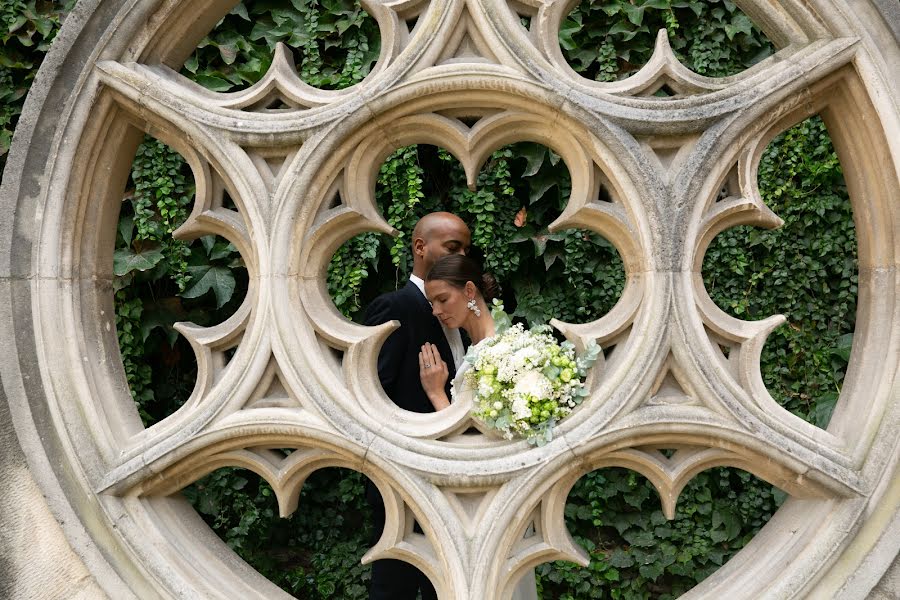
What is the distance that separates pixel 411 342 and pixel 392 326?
31.8 inches

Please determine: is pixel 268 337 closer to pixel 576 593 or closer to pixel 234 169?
pixel 234 169

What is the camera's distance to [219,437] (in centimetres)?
214

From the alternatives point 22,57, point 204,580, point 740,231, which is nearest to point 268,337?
point 204,580

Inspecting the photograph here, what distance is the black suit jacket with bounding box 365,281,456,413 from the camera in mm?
2912

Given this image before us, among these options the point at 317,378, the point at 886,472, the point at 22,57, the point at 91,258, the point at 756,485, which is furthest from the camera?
the point at 756,485

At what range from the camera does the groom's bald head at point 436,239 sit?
300 centimetres

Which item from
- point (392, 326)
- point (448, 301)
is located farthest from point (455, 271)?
point (392, 326)

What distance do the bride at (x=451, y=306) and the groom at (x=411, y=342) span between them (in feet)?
0.36

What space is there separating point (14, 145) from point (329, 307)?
33.5 inches

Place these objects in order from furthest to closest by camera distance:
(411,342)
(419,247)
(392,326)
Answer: (419,247)
(411,342)
(392,326)

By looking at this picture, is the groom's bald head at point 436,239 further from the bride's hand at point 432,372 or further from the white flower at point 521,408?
the white flower at point 521,408

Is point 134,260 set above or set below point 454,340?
above

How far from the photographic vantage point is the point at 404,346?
292 centimetres

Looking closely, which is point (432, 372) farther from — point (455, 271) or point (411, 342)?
point (455, 271)
